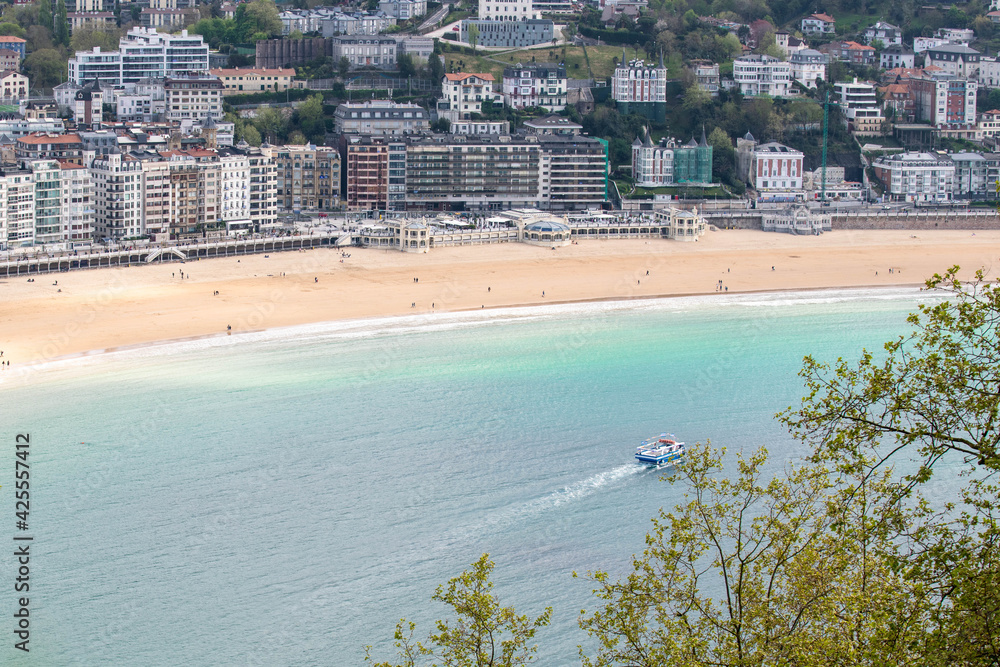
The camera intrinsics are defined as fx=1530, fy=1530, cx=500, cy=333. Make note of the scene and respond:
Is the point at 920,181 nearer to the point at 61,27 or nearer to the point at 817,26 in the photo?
the point at 817,26

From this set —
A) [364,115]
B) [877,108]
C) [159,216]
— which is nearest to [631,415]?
[159,216]

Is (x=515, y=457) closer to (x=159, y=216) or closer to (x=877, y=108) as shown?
(x=159, y=216)

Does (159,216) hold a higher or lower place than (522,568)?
higher

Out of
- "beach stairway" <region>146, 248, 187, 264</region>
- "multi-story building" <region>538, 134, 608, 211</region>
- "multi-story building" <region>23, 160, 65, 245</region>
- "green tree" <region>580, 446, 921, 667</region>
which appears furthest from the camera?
"multi-story building" <region>538, 134, 608, 211</region>

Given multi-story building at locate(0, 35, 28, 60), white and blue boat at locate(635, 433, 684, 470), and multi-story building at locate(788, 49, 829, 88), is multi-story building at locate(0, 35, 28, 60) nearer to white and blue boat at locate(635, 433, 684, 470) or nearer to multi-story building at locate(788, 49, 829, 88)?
multi-story building at locate(788, 49, 829, 88)

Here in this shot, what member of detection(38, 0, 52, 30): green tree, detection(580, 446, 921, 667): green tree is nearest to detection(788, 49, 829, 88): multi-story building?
detection(38, 0, 52, 30): green tree

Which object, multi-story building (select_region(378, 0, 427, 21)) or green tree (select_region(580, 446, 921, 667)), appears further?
multi-story building (select_region(378, 0, 427, 21))

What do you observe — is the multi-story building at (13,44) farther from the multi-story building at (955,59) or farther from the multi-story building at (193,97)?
the multi-story building at (955,59)
